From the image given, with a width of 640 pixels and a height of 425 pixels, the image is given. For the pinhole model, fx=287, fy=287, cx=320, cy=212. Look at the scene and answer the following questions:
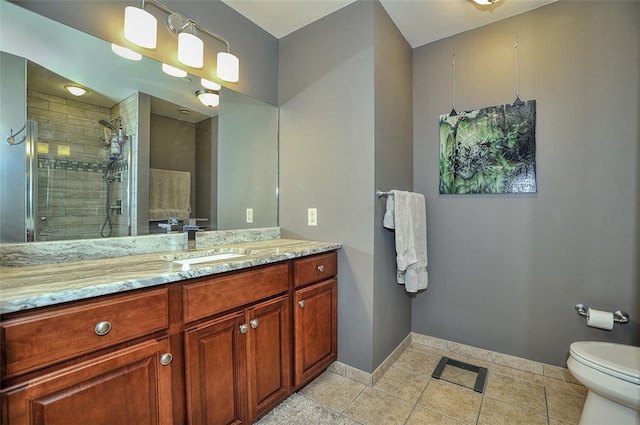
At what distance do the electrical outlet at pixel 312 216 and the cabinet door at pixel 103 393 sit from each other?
3.88 feet

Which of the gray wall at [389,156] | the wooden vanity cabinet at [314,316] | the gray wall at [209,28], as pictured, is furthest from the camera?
the gray wall at [389,156]

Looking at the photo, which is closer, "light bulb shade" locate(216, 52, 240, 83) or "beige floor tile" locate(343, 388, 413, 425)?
"beige floor tile" locate(343, 388, 413, 425)

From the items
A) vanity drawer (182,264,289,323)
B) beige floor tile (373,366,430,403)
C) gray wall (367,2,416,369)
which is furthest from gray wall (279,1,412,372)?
vanity drawer (182,264,289,323)

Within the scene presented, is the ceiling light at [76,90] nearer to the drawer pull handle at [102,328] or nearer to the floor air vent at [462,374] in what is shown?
the drawer pull handle at [102,328]

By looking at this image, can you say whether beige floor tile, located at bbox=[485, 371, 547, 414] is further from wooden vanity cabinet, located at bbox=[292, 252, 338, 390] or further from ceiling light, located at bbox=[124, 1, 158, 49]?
ceiling light, located at bbox=[124, 1, 158, 49]

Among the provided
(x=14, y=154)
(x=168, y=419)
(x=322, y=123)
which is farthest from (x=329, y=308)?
(x=14, y=154)

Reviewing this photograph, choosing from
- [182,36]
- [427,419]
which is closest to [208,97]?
[182,36]

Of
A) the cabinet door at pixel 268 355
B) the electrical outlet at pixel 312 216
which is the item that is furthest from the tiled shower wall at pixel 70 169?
the electrical outlet at pixel 312 216

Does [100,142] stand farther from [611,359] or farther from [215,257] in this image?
[611,359]

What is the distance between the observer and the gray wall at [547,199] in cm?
167

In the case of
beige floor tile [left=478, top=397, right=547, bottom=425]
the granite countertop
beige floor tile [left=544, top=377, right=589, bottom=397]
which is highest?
the granite countertop

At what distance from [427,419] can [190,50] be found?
2373 mm

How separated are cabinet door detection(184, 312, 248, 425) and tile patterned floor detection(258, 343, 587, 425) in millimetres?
338

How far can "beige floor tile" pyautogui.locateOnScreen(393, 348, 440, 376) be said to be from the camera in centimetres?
198
